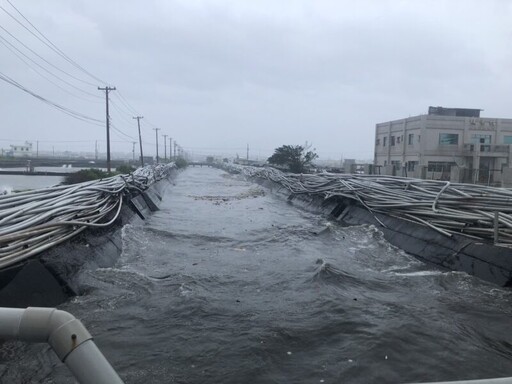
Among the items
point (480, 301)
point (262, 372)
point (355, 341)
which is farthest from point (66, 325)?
point (480, 301)

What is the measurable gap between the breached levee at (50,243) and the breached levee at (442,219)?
23.0 ft

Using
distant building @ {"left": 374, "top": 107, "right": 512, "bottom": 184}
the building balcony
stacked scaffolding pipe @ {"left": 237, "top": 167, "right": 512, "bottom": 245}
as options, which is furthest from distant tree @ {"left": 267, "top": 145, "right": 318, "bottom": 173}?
stacked scaffolding pipe @ {"left": 237, "top": 167, "right": 512, "bottom": 245}

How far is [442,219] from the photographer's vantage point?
9.84 m

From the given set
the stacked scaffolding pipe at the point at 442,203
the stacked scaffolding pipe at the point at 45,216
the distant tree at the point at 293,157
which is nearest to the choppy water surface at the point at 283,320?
the stacked scaffolding pipe at the point at 45,216

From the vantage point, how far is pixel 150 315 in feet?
19.7

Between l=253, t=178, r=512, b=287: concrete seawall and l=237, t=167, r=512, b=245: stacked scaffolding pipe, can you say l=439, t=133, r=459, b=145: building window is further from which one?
l=253, t=178, r=512, b=287: concrete seawall

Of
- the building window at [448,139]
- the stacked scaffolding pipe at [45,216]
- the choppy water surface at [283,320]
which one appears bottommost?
the choppy water surface at [283,320]

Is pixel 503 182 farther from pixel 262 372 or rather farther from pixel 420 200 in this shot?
pixel 262 372

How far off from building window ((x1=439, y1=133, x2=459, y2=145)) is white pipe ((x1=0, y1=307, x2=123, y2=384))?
43.8 meters

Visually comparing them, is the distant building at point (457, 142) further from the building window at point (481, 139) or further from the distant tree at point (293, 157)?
the distant tree at point (293, 157)

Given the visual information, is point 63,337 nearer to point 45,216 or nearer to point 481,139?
point 45,216

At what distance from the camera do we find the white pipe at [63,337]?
1.76m

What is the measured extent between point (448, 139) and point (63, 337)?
4440cm

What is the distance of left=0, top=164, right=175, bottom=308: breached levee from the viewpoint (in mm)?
5609
